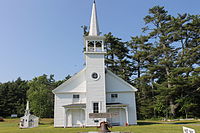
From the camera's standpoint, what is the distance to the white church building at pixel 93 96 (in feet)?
66.3

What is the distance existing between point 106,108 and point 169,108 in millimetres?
15206

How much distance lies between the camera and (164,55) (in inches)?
1300

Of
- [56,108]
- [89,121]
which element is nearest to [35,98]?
[56,108]

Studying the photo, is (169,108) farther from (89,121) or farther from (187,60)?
(89,121)

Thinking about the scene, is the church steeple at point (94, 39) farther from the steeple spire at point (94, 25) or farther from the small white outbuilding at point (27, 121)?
the small white outbuilding at point (27, 121)

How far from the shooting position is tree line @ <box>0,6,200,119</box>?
28.3 m

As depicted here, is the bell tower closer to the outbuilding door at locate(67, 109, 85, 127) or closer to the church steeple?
the church steeple

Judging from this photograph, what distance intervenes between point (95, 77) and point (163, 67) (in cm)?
1631

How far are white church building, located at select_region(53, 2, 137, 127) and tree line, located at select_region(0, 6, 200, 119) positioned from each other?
1010 centimetres

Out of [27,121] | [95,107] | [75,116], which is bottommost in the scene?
[27,121]

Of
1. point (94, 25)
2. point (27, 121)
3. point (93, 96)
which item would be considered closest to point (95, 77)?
point (93, 96)

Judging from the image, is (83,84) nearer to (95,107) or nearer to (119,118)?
(95,107)

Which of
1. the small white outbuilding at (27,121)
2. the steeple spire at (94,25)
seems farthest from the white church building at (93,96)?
the small white outbuilding at (27,121)

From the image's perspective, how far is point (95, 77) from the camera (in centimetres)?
2105
